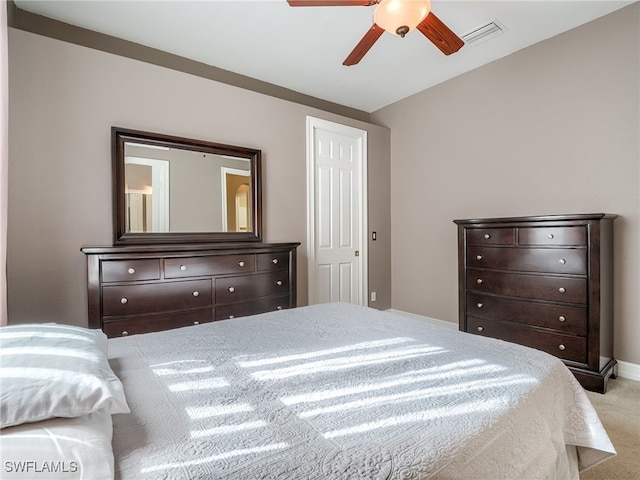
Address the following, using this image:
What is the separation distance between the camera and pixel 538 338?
2.66 metres

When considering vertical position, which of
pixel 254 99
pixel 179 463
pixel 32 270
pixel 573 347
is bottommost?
pixel 573 347

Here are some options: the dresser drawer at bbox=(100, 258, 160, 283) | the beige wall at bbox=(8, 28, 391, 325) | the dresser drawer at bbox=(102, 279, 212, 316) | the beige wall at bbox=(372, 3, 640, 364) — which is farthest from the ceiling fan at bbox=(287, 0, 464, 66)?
the dresser drawer at bbox=(102, 279, 212, 316)

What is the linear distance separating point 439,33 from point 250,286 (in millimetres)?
2389

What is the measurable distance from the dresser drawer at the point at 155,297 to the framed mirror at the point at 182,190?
21.9 inches

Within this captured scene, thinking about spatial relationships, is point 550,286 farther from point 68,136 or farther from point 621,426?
point 68,136

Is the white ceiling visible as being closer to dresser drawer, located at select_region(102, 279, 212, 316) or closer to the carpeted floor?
dresser drawer, located at select_region(102, 279, 212, 316)

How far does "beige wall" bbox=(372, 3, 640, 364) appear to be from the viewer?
2.68m

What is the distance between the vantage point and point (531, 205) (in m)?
3.22

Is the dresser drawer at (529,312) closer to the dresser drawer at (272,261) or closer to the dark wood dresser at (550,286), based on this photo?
the dark wood dresser at (550,286)

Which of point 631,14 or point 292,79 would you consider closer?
point 631,14

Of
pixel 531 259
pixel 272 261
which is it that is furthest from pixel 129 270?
pixel 531 259

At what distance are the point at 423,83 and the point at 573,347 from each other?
3107 millimetres

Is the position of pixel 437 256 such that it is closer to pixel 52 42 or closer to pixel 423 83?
pixel 423 83

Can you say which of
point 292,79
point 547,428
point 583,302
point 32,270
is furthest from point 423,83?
point 32,270
